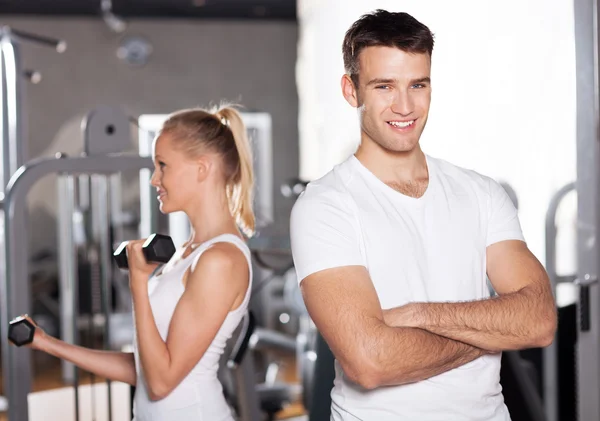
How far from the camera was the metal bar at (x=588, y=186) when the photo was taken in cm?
198

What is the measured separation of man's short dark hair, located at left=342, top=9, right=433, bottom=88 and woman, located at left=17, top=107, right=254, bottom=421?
1.45 feet

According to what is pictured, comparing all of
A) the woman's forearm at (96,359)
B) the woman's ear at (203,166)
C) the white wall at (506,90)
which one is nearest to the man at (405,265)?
the woman's ear at (203,166)

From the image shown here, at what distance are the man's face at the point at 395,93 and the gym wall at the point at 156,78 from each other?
577cm

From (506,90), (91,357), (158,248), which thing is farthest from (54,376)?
(158,248)

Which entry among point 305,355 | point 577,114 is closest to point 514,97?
point 577,114

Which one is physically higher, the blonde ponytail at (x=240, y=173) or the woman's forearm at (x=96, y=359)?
the blonde ponytail at (x=240, y=173)

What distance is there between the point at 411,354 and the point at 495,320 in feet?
0.57

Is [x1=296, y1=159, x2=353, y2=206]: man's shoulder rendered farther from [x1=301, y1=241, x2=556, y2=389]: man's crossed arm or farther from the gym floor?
the gym floor

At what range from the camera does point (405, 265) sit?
1356 millimetres

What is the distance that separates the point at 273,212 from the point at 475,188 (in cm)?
610

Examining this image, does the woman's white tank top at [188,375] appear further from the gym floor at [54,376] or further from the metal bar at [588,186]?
the gym floor at [54,376]

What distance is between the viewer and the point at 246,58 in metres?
7.73

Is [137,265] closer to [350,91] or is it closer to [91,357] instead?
[91,357]

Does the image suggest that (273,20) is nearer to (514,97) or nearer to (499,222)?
(514,97)
